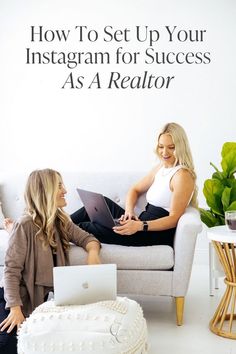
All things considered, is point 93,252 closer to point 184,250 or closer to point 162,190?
point 184,250

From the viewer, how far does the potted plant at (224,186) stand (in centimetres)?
342

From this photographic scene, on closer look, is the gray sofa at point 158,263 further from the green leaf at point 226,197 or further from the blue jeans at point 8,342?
the blue jeans at point 8,342

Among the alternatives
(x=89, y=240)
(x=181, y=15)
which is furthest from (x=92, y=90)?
(x=89, y=240)

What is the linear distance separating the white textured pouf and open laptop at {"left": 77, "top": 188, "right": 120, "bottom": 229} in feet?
2.80

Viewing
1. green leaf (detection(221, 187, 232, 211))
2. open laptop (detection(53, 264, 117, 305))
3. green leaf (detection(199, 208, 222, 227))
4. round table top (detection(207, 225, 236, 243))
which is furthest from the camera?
green leaf (detection(199, 208, 222, 227))

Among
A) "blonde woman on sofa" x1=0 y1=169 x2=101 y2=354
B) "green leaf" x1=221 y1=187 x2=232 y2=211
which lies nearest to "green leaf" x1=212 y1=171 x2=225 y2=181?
"green leaf" x1=221 y1=187 x2=232 y2=211

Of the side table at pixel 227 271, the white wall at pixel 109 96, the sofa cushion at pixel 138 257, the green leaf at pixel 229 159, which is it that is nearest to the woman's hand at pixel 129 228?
the sofa cushion at pixel 138 257

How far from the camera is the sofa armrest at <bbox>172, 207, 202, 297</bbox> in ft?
10.4

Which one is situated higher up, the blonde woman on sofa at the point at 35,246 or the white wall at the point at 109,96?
the white wall at the point at 109,96

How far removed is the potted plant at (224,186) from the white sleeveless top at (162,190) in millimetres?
242

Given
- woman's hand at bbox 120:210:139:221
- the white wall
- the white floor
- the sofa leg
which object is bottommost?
the white floor

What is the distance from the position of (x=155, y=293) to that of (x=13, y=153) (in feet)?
6.72

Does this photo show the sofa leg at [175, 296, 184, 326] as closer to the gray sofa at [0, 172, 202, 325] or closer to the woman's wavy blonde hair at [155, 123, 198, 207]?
the gray sofa at [0, 172, 202, 325]

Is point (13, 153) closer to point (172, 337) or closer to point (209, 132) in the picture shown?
point (209, 132)
